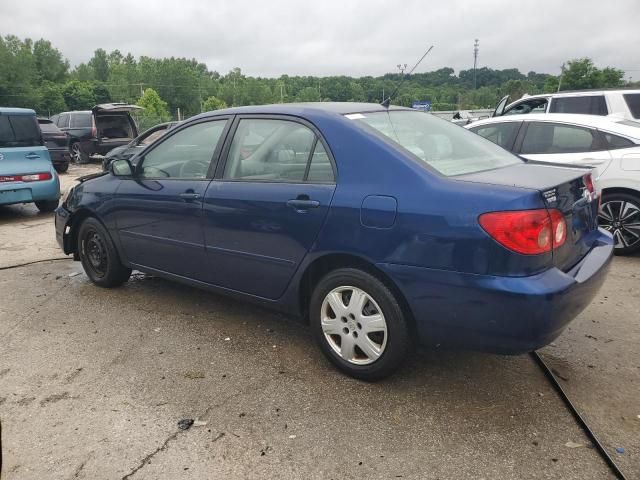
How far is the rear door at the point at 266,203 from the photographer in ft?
10.5

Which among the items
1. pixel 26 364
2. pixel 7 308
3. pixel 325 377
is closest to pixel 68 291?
pixel 7 308

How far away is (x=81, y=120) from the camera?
57.0 ft

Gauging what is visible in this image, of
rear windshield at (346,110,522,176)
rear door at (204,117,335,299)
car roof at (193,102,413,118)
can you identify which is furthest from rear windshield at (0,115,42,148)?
rear windshield at (346,110,522,176)

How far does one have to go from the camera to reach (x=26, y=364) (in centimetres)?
350

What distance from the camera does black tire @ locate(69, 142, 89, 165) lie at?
1731 centimetres

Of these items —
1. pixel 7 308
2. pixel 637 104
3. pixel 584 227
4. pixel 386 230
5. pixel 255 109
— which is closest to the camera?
pixel 386 230

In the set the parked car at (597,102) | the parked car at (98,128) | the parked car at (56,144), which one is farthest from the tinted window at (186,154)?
the parked car at (98,128)

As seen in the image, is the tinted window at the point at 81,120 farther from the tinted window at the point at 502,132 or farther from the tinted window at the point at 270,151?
the tinted window at the point at 270,151

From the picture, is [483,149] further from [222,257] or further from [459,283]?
[222,257]

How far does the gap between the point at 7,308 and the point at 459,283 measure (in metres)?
3.90

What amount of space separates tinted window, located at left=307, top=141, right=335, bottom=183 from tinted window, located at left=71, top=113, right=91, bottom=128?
16.3 metres

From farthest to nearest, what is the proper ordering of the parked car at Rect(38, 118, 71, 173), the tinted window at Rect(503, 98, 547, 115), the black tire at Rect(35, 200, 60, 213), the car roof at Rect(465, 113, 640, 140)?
the parked car at Rect(38, 118, 71, 173) → the tinted window at Rect(503, 98, 547, 115) → the black tire at Rect(35, 200, 60, 213) → the car roof at Rect(465, 113, 640, 140)

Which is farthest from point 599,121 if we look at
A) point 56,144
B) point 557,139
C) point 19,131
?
point 56,144

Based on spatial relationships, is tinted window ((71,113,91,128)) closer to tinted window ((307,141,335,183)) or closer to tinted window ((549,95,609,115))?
tinted window ((549,95,609,115))
